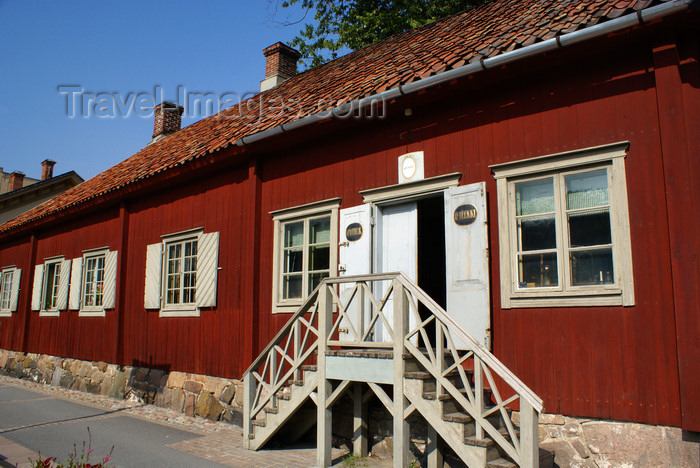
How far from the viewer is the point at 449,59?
7102 millimetres

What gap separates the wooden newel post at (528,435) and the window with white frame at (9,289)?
17339 millimetres

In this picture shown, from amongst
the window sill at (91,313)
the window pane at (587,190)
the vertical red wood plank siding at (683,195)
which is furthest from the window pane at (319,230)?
the window sill at (91,313)

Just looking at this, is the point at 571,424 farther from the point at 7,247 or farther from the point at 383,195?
the point at 7,247

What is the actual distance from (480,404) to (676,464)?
1733mm

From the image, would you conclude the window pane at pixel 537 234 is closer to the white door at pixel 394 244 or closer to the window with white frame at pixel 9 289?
the white door at pixel 394 244

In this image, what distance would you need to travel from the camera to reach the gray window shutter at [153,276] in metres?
11.5

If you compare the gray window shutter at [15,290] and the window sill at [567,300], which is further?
the gray window shutter at [15,290]

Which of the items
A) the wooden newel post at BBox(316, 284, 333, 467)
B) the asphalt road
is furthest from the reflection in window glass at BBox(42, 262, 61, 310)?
the wooden newel post at BBox(316, 284, 333, 467)

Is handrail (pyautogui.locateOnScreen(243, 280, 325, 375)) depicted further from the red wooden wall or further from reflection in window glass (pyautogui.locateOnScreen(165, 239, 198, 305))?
reflection in window glass (pyautogui.locateOnScreen(165, 239, 198, 305))

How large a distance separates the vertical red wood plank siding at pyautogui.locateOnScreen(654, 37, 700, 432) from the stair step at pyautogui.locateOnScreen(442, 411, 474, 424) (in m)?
1.81

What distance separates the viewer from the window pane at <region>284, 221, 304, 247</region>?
8914 millimetres

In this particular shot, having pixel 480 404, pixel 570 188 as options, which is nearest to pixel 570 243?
pixel 570 188

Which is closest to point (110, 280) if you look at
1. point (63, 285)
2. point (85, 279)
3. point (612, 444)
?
point (85, 279)

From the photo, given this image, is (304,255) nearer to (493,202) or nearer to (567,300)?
(493,202)
